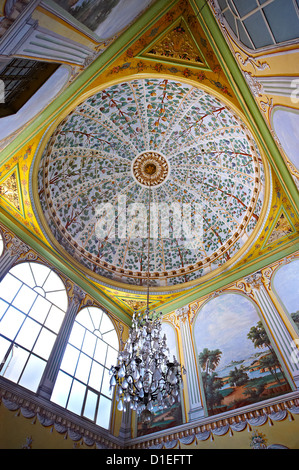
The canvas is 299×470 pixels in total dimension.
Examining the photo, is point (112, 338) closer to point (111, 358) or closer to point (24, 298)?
point (111, 358)

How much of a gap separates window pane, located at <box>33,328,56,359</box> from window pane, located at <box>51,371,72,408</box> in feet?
2.04

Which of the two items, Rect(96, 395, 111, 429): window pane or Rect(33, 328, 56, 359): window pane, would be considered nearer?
Rect(33, 328, 56, 359): window pane

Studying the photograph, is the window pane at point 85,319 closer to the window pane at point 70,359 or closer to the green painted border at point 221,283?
the window pane at point 70,359

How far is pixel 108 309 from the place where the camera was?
33.0 feet

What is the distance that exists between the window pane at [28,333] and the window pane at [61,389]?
1087 mm

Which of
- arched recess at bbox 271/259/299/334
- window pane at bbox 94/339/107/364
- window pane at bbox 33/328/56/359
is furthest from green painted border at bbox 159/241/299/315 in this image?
window pane at bbox 33/328/56/359

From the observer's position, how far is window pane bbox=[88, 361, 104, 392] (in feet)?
26.3

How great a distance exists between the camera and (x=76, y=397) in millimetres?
7367

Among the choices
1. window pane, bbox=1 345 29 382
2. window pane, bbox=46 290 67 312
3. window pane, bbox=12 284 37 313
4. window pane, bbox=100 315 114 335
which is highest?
window pane, bbox=100 315 114 335

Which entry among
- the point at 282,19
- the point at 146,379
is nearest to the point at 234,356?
the point at 146,379

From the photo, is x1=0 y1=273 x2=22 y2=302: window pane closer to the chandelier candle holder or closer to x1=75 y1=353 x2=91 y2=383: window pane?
x1=75 y1=353 x2=91 y2=383: window pane

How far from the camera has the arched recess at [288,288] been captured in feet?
24.5

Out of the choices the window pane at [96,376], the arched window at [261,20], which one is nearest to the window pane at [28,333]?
the window pane at [96,376]

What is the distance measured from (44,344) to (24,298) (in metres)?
1.19
